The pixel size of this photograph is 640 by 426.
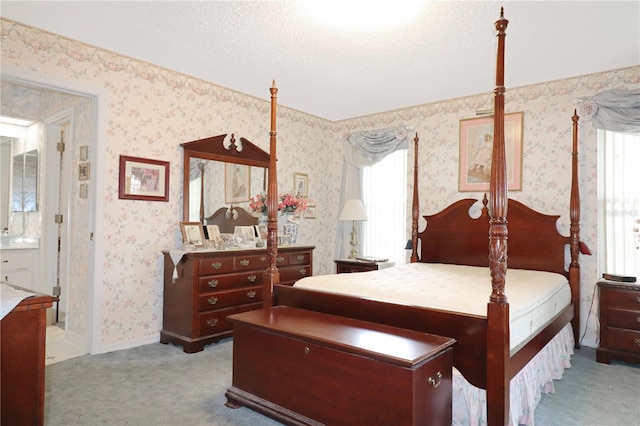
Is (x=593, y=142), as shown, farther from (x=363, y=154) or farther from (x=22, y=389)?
(x=22, y=389)

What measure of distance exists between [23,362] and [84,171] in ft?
8.22

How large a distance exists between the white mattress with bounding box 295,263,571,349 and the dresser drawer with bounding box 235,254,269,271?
115cm

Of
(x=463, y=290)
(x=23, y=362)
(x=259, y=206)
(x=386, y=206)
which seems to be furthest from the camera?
(x=386, y=206)

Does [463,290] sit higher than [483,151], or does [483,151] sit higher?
[483,151]

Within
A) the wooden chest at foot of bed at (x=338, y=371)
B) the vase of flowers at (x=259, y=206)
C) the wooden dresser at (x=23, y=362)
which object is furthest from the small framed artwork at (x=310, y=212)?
the wooden dresser at (x=23, y=362)

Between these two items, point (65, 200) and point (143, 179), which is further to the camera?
point (65, 200)

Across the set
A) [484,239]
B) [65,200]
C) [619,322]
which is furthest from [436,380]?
[65,200]

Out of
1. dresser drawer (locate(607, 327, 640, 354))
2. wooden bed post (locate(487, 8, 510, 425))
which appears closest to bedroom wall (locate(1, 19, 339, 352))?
wooden bed post (locate(487, 8, 510, 425))

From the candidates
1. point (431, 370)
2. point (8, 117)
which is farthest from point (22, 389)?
point (8, 117)

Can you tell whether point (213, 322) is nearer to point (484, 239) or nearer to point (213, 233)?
point (213, 233)

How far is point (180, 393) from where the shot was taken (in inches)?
106

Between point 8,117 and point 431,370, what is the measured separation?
16.3 feet

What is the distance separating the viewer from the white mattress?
2242 mm

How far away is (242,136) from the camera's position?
4633 millimetres
